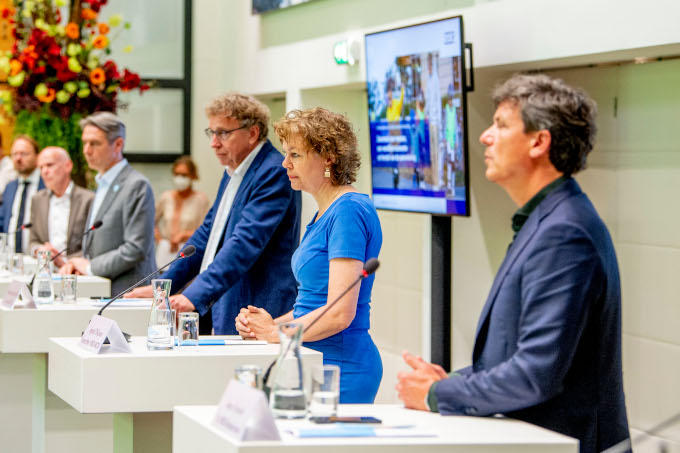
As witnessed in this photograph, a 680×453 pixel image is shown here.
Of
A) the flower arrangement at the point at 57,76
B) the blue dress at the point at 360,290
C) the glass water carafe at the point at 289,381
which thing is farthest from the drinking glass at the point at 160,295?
the flower arrangement at the point at 57,76

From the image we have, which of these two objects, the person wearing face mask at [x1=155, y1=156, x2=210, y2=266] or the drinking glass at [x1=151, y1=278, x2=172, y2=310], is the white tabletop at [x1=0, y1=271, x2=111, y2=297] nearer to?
the drinking glass at [x1=151, y1=278, x2=172, y2=310]

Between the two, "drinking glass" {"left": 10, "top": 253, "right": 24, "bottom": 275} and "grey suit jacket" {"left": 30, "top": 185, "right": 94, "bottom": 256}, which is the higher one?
"grey suit jacket" {"left": 30, "top": 185, "right": 94, "bottom": 256}

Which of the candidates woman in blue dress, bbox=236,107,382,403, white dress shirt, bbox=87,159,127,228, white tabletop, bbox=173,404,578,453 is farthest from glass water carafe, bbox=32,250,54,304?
white tabletop, bbox=173,404,578,453

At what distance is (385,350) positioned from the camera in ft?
21.2

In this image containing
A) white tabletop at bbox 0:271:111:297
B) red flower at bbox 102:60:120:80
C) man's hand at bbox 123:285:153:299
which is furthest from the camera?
red flower at bbox 102:60:120:80

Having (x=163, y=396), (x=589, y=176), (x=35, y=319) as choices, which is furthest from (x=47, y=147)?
(x=163, y=396)

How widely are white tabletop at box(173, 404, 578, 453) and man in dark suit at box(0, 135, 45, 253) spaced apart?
4981 mm

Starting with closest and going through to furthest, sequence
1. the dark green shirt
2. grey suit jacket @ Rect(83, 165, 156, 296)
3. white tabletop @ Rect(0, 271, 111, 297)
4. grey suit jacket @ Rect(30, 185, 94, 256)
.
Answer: the dark green shirt, white tabletop @ Rect(0, 271, 111, 297), grey suit jacket @ Rect(83, 165, 156, 296), grey suit jacket @ Rect(30, 185, 94, 256)

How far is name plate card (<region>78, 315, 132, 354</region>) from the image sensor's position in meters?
2.70

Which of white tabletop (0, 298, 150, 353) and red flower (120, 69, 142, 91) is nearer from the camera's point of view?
white tabletop (0, 298, 150, 353)

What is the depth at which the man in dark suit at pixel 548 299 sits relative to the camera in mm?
1942

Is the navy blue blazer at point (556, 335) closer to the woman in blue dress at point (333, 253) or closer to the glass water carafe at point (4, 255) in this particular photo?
the woman in blue dress at point (333, 253)

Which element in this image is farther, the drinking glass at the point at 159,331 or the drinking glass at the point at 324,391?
the drinking glass at the point at 159,331

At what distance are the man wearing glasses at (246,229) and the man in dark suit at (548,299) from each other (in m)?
1.47
